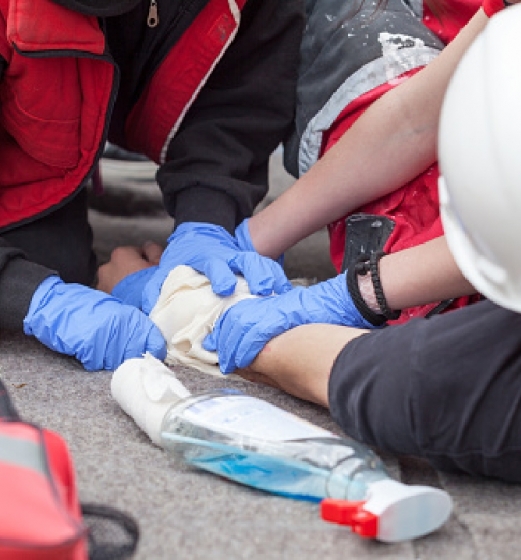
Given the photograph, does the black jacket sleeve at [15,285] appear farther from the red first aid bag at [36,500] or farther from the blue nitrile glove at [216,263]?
the red first aid bag at [36,500]

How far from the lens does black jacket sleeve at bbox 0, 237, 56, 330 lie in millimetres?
1012

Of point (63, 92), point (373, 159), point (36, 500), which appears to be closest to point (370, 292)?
point (373, 159)

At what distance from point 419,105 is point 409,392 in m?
0.39

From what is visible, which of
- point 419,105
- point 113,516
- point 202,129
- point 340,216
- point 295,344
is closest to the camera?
point 113,516

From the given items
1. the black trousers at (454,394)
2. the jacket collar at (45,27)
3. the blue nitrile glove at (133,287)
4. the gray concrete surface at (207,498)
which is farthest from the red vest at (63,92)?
the black trousers at (454,394)

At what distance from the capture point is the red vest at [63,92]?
1.00 meters

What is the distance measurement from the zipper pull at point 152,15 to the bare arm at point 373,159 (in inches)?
9.7

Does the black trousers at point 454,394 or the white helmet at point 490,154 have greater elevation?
the white helmet at point 490,154

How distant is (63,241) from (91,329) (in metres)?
0.26

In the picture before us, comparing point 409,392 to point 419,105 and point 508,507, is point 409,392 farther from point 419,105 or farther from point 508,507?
point 419,105

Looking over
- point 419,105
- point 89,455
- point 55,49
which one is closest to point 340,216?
point 419,105

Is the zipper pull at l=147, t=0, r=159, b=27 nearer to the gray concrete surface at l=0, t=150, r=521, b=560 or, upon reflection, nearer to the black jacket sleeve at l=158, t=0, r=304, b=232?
the black jacket sleeve at l=158, t=0, r=304, b=232

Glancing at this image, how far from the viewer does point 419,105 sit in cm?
103

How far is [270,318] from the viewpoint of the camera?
95 cm
